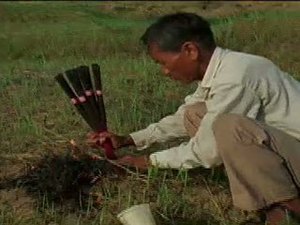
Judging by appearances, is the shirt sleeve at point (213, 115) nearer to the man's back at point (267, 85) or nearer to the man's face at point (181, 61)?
the man's back at point (267, 85)

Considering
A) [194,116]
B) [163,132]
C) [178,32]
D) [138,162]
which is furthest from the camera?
[163,132]

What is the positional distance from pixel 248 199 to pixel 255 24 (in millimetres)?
6652

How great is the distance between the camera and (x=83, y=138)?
5.12 m

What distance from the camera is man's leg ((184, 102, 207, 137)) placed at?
A: 4.35 metres

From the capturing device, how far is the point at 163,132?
4551 mm

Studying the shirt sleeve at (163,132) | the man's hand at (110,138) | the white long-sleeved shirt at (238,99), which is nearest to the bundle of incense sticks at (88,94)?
the man's hand at (110,138)

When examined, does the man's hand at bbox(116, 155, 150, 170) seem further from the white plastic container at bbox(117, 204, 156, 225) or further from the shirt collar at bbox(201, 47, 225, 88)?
the shirt collar at bbox(201, 47, 225, 88)

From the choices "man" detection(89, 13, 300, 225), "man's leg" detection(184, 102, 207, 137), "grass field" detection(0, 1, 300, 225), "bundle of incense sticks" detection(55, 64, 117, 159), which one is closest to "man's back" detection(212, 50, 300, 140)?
"man" detection(89, 13, 300, 225)

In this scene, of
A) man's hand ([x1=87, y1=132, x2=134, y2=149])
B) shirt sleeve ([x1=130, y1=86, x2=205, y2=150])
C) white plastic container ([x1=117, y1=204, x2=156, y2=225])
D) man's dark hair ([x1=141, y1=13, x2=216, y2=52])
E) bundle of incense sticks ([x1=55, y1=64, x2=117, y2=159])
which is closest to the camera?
white plastic container ([x1=117, y1=204, x2=156, y2=225])

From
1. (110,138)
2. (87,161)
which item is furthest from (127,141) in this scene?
(87,161)

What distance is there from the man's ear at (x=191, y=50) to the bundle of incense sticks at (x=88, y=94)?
66 centimetres

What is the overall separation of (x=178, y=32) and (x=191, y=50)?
0.37 ft

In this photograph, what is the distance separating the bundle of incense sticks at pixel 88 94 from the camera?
14.3 ft

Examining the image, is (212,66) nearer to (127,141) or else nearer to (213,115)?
(213,115)
